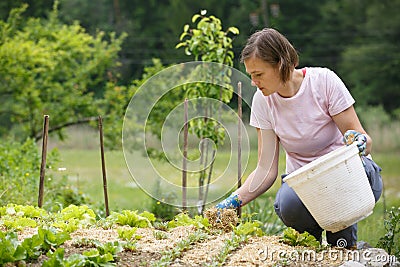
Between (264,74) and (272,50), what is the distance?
0.38ft

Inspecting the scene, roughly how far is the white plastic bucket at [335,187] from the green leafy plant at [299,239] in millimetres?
176

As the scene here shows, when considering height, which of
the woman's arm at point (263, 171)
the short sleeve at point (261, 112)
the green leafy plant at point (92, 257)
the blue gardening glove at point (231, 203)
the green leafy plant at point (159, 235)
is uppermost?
the short sleeve at point (261, 112)

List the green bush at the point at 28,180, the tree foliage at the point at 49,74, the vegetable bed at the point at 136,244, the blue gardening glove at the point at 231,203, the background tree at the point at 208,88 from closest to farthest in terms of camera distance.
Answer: the vegetable bed at the point at 136,244 < the blue gardening glove at the point at 231,203 < the background tree at the point at 208,88 < the green bush at the point at 28,180 < the tree foliage at the point at 49,74

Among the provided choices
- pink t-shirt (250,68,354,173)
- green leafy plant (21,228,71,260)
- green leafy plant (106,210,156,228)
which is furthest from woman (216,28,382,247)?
green leafy plant (21,228,71,260)

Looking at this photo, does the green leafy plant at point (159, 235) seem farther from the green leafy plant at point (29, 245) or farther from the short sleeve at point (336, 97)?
the short sleeve at point (336, 97)

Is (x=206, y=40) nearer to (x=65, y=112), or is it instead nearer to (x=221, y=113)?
(x=221, y=113)

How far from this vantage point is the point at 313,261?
277 cm

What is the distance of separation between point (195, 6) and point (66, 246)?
1613 centimetres

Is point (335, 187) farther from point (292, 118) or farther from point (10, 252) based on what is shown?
point (10, 252)

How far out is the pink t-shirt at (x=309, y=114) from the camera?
3.20 m

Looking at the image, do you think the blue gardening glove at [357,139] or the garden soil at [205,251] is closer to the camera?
the garden soil at [205,251]

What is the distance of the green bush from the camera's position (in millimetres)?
4617

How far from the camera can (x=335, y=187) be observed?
2.73m

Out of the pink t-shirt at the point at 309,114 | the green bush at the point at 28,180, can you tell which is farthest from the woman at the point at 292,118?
the green bush at the point at 28,180
